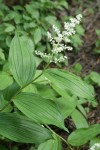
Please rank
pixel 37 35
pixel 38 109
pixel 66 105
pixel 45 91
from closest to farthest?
pixel 38 109
pixel 66 105
pixel 45 91
pixel 37 35

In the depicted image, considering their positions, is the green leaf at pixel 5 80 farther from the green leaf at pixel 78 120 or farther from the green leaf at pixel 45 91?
the green leaf at pixel 78 120

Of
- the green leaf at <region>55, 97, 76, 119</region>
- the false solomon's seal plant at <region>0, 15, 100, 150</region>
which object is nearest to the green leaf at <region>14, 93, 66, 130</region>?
the false solomon's seal plant at <region>0, 15, 100, 150</region>

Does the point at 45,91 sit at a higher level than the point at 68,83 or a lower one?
lower

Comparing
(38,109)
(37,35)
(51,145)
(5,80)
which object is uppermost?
(37,35)

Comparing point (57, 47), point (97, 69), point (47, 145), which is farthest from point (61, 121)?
point (97, 69)

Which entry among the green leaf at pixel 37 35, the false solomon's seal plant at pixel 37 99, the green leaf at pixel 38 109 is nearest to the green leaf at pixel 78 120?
the false solomon's seal plant at pixel 37 99

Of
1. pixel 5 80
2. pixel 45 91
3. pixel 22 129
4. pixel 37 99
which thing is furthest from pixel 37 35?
pixel 22 129

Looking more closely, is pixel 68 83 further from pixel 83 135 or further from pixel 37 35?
pixel 37 35
